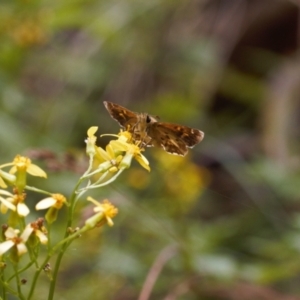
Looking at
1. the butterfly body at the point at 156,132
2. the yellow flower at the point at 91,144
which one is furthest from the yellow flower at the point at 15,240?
the butterfly body at the point at 156,132

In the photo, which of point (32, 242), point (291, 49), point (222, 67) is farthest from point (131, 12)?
point (32, 242)

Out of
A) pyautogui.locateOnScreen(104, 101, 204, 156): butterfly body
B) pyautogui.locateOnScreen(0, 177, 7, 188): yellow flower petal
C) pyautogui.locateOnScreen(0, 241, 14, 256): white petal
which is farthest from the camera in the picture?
pyautogui.locateOnScreen(104, 101, 204, 156): butterfly body

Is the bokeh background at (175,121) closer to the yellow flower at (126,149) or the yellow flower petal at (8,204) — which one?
the yellow flower at (126,149)

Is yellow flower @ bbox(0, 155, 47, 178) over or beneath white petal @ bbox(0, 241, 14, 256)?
over

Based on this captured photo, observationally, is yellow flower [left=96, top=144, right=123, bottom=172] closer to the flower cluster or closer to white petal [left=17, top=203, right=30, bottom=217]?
the flower cluster

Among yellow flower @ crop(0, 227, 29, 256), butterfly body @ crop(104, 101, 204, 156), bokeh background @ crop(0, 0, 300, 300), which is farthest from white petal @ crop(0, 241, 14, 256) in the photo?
bokeh background @ crop(0, 0, 300, 300)

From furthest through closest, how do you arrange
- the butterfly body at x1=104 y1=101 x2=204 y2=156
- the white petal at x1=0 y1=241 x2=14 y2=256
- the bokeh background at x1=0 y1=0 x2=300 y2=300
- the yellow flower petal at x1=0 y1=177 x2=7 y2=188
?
the bokeh background at x1=0 y1=0 x2=300 y2=300, the butterfly body at x1=104 y1=101 x2=204 y2=156, the yellow flower petal at x1=0 y1=177 x2=7 y2=188, the white petal at x1=0 y1=241 x2=14 y2=256
